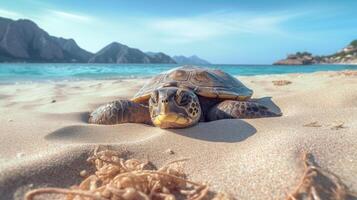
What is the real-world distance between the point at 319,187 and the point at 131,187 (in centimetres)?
77

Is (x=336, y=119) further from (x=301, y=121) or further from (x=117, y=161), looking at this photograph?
(x=117, y=161)

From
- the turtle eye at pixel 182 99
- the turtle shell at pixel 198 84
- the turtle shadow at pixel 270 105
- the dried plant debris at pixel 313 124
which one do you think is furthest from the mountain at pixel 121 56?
the dried plant debris at pixel 313 124

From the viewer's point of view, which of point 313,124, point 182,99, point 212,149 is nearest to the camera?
point 212,149

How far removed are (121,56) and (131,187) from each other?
273 ft

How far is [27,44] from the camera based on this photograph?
7438 centimetres

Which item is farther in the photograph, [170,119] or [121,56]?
[121,56]

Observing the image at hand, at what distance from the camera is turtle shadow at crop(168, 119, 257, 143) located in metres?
1.99

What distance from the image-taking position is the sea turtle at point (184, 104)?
2.24m

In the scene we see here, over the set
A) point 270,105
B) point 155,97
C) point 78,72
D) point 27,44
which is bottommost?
point 78,72

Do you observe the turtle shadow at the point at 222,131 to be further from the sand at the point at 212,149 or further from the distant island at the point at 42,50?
the distant island at the point at 42,50

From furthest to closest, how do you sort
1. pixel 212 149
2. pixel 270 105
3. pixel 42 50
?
pixel 42 50, pixel 270 105, pixel 212 149

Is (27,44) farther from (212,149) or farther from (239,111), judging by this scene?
(212,149)

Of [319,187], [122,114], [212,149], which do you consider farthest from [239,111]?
[319,187]

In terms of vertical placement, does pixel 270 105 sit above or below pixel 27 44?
below
